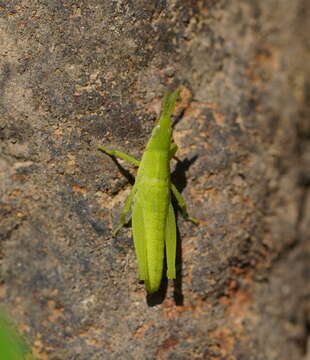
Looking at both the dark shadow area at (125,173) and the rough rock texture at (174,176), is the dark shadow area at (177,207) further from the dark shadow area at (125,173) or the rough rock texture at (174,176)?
the dark shadow area at (125,173)

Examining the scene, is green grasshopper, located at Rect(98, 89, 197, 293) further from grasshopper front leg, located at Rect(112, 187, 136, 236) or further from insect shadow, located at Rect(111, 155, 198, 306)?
insect shadow, located at Rect(111, 155, 198, 306)

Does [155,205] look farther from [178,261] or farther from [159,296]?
[159,296]

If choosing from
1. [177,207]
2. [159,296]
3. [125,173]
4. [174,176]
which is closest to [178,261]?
[159,296]

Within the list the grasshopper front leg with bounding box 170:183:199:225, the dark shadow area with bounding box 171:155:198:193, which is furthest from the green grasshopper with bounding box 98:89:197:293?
the dark shadow area with bounding box 171:155:198:193

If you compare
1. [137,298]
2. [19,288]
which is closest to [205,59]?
[137,298]

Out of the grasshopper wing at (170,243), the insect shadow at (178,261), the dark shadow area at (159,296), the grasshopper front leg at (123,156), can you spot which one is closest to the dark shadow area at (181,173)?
the insect shadow at (178,261)
